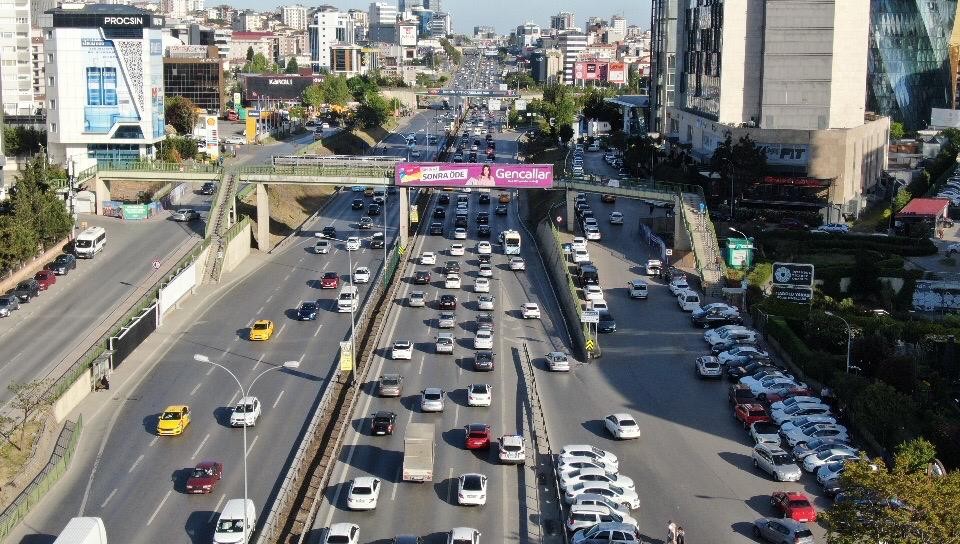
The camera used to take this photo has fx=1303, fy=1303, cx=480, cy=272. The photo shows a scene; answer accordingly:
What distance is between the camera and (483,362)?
58.3 meters

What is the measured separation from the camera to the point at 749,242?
7912 centimetres

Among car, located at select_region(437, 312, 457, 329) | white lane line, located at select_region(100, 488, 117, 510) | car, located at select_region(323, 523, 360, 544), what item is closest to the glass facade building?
car, located at select_region(437, 312, 457, 329)

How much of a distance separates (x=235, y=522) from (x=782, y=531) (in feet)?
52.9

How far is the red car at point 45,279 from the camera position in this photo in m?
70.8

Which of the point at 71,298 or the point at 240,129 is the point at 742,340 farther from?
the point at 240,129

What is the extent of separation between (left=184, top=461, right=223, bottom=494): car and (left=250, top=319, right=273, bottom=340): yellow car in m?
19.7

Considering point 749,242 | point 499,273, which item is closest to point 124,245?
point 499,273

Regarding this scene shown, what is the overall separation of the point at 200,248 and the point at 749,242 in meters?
32.9

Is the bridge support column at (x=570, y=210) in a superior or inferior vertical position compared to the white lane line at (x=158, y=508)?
superior

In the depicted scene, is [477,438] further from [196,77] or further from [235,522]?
[196,77]

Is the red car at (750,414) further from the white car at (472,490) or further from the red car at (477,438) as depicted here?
the white car at (472,490)

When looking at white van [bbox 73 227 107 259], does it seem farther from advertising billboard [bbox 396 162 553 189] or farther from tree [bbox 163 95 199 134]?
tree [bbox 163 95 199 134]

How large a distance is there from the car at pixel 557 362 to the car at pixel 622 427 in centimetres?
888

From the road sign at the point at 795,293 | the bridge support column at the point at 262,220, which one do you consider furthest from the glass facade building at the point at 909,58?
the road sign at the point at 795,293
